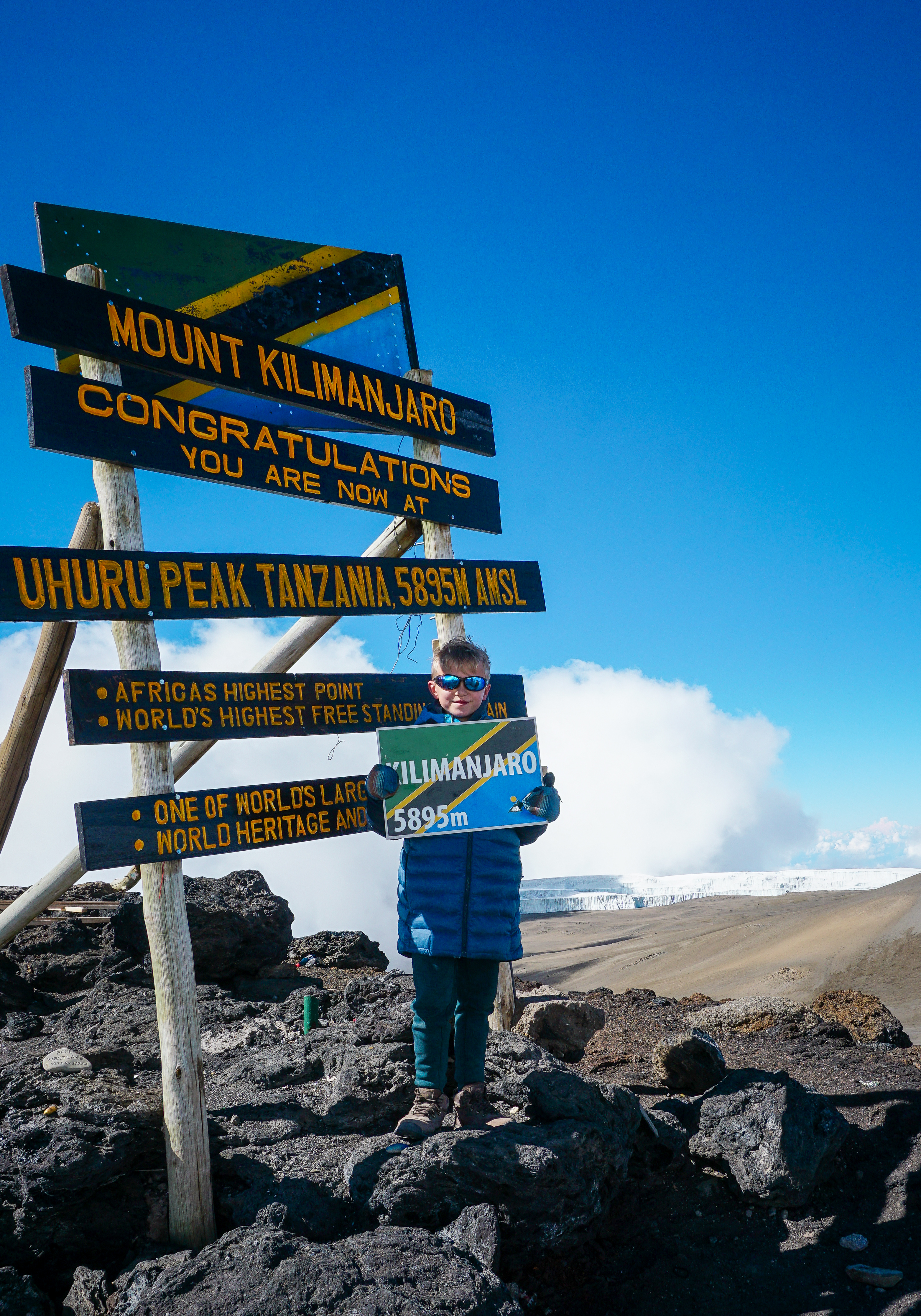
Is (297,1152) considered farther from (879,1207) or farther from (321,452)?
(321,452)

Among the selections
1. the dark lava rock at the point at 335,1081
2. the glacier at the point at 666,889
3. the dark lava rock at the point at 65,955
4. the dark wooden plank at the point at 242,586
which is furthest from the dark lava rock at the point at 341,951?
the glacier at the point at 666,889

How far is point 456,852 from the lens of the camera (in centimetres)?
362

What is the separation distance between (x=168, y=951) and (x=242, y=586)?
1.71 meters

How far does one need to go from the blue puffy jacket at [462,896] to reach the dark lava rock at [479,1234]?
89 cm

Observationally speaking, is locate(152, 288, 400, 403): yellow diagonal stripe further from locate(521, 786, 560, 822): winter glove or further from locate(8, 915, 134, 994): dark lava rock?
locate(8, 915, 134, 994): dark lava rock

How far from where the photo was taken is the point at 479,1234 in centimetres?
309

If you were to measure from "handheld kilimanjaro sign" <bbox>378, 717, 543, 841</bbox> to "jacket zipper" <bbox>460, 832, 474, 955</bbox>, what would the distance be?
0.25ft

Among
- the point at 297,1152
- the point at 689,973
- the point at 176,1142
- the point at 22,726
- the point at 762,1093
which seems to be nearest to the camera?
the point at 176,1142

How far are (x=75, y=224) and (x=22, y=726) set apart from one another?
144 inches

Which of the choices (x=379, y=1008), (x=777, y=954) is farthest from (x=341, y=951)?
(x=777, y=954)

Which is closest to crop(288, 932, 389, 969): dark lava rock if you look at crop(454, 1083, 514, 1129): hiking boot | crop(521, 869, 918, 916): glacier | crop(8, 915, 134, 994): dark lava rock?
crop(8, 915, 134, 994): dark lava rock

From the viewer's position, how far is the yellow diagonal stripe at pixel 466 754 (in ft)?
11.8

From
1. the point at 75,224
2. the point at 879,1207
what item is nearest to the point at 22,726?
the point at 75,224

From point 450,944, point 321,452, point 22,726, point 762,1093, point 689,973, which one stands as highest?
point 321,452
